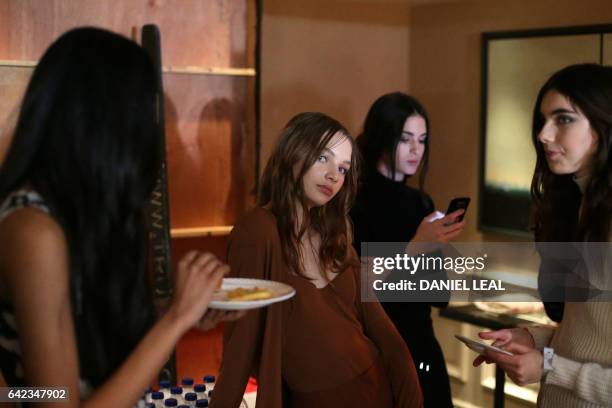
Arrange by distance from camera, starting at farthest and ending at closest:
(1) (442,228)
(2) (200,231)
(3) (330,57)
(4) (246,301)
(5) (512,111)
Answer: (3) (330,57), (5) (512,111), (2) (200,231), (1) (442,228), (4) (246,301)

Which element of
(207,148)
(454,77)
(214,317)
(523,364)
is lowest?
(523,364)

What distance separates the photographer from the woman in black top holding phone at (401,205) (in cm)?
273

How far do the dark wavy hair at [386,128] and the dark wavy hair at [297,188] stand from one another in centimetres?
64

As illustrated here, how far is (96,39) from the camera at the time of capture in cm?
112

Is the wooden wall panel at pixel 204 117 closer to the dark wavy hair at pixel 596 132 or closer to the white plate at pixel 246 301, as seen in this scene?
the dark wavy hair at pixel 596 132

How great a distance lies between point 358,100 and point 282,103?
56 cm

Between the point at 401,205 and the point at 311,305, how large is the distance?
92cm

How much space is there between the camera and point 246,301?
1315mm

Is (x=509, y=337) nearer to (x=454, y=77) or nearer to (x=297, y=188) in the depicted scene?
(x=297, y=188)

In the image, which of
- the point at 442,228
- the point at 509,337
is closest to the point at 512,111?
the point at 442,228

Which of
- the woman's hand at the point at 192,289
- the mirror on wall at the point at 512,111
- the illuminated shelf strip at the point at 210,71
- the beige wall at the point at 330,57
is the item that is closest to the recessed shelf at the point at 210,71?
the illuminated shelf strip at the point at 210,71

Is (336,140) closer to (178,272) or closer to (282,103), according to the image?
(178,272)

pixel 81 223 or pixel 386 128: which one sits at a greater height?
pixel 386 128

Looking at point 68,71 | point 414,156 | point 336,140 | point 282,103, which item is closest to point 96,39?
point 68,71
